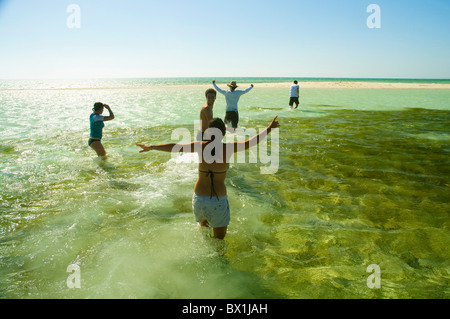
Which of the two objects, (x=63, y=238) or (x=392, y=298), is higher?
→ (x=63, y=238)

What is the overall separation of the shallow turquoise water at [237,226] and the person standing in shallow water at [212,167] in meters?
0.77

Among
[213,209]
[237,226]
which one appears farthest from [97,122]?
[213,209]

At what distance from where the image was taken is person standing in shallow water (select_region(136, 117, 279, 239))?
3.51 metres

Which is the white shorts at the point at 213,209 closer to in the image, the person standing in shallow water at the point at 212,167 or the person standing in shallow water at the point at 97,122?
the person standing in shallow water at the point at 212,167

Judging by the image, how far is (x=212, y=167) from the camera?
12.0ft

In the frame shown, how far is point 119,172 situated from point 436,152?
1088 centimetres

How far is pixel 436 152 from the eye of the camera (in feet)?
29.7

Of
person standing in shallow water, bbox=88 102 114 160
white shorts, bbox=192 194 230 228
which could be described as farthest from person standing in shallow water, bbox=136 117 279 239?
person standing in shallow water, bbox=88 102 114 160

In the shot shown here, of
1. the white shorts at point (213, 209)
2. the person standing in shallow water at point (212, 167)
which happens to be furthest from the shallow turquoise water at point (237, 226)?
the person standing in shallow water at point (212, 167)

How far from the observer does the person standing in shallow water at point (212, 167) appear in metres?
3.51
